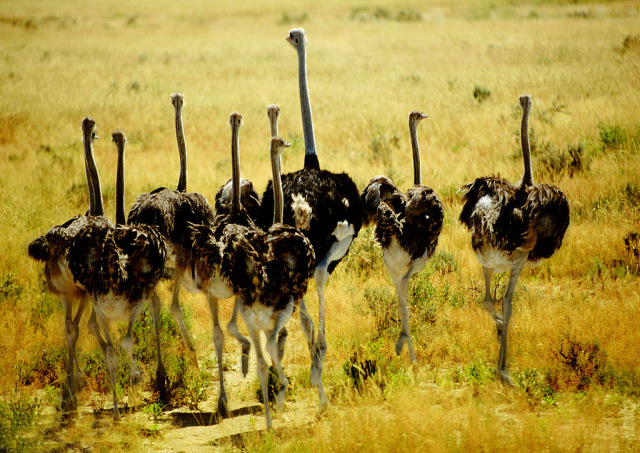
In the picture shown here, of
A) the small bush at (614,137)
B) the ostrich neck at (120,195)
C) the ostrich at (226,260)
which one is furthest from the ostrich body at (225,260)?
the small bush at (614,137)

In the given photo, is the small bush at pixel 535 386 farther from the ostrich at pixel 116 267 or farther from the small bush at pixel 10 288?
the small bush at pixel 10 288

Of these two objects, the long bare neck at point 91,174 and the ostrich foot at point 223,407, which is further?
the long bare neck at point 91,174

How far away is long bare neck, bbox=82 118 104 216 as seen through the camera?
5867 mm

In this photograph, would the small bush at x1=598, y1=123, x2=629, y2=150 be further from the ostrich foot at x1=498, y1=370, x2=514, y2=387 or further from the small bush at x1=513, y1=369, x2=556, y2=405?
the ostrich foot at x1=498, y1=370, x2=514, y2=387

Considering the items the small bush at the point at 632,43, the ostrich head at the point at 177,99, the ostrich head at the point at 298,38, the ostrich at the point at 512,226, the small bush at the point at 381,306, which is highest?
the small bush at the point at 632,43

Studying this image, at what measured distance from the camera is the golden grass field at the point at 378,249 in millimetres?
4840

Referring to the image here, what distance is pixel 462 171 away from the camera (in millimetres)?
11281

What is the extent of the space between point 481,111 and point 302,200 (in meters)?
11.0

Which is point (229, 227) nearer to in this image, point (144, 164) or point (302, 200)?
point (302, 200)

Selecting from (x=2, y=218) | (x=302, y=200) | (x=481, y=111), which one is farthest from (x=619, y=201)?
(x=2, y=218)

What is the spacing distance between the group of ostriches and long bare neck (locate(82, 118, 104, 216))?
0.5 inches

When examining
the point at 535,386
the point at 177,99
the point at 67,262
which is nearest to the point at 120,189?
the point at 67,262

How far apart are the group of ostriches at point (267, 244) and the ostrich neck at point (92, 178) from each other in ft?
0.04

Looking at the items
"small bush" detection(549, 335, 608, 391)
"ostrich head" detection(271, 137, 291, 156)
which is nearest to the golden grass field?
"small bush" detection(549, 335, 608, 391)
